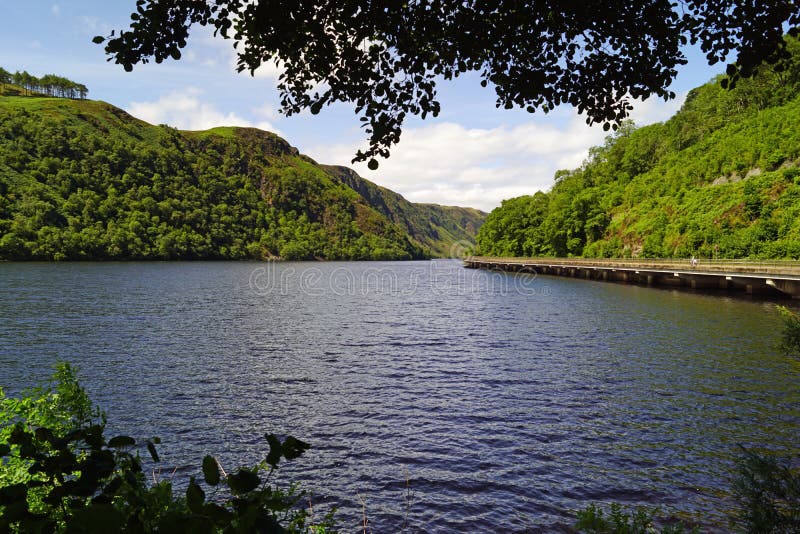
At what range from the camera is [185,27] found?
20.7 ft

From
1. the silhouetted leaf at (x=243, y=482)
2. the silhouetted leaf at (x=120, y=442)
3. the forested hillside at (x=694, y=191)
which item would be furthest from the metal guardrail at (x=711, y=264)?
the silhouetted leaf at (x=120, y=442)

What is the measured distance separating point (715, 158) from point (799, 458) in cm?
8775

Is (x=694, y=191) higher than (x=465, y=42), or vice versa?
(x=694, y=191)

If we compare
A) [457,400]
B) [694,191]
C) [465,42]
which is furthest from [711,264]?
[465,42]

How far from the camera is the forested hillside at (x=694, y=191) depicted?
60.9 meters

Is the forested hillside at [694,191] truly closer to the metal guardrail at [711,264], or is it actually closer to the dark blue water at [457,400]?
the metal guardrail at [711,264]

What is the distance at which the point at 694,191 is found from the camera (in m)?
81.4

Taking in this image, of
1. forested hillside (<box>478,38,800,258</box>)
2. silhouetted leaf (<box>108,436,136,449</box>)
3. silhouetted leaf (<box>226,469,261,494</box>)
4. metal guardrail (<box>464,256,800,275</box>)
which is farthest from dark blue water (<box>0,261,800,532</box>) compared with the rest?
forested hillside (<box>478,38,800,258</box>)

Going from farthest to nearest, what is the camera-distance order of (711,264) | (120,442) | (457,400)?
(711,264) → (457,400) → (120,442)

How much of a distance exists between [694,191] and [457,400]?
271 ft

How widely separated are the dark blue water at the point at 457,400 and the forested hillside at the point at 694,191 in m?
26.0

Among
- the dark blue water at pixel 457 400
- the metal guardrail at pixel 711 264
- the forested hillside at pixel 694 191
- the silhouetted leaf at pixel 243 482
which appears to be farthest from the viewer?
the forested hillside at pixel 694 191

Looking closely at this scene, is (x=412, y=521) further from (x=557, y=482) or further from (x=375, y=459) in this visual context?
(x=557, y=482)

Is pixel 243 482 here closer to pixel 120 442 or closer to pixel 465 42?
pixel 120 442
